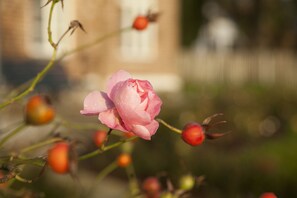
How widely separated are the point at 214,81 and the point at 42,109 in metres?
19.4

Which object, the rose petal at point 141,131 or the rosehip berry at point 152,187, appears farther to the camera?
the rosehip berry at point 152,187

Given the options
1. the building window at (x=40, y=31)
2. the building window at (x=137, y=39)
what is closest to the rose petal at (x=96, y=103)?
the building window at (x=40, y=31)

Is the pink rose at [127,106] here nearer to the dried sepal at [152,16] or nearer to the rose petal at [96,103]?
the rose petal at [96,103]

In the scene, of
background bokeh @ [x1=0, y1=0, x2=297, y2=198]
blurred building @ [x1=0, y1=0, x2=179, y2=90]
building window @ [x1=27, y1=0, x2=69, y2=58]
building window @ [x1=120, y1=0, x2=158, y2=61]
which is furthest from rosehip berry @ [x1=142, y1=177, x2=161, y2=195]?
building window @ [x1=120, y1=0, x2=158, y2=61]

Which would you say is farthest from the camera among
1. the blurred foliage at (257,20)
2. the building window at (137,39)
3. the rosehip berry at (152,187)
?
the blurred foliage at (257,20)

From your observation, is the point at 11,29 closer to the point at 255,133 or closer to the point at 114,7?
the point at 114,7

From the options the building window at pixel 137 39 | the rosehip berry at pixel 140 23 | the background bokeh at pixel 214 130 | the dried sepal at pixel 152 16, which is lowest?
the background bokeh at pixel 214 130

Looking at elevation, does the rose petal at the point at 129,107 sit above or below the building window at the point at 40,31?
above

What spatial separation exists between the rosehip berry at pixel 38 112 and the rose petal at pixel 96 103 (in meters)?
0.06

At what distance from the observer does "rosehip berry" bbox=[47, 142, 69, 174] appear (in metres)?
0.66

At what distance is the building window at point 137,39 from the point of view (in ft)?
42.2

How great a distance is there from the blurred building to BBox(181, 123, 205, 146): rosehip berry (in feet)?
22.8

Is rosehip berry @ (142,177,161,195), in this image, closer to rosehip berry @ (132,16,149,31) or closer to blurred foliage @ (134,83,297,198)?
rosehip berry @ (132,16,149,31)

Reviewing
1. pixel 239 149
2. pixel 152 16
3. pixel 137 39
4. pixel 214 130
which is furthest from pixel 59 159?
pixel 137 39
